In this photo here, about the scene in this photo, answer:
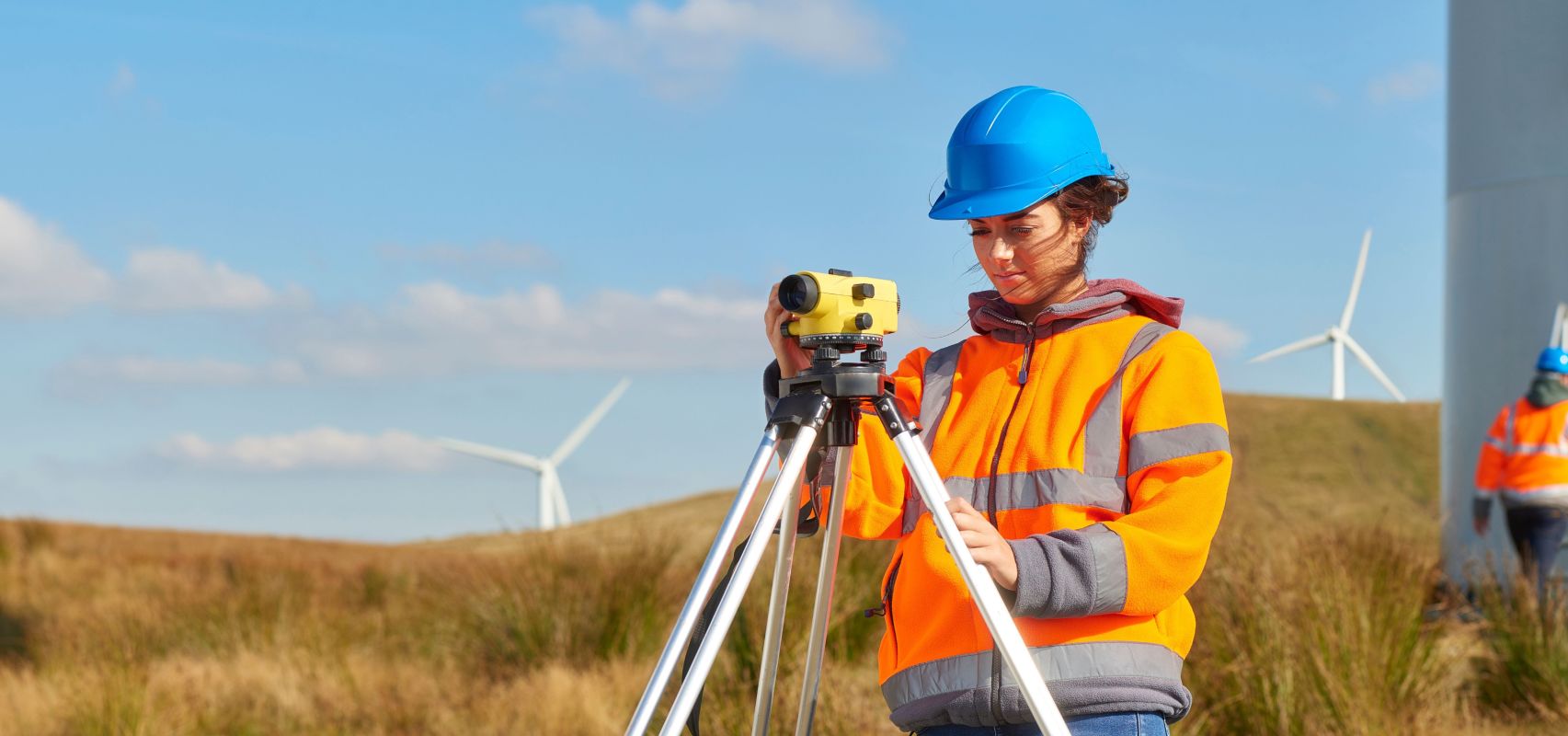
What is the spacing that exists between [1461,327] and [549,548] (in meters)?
7.69

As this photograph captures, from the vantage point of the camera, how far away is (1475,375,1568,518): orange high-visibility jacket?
923 centimetres

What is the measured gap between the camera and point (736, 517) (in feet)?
6.44

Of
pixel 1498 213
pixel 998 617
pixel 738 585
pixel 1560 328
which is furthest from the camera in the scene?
Answer: pixel 1498 213

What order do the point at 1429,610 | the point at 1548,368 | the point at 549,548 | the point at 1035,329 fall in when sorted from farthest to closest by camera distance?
the point at 1548,368
the point at 549,548
the point at 1429,610
the point at 1035,329

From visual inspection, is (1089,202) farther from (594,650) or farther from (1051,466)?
(594,650)

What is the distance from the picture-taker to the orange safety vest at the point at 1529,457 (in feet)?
30.3

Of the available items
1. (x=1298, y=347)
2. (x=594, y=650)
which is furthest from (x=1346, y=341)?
(x=594, y=650)

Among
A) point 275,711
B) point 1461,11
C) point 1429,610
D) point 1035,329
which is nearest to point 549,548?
point 275,711

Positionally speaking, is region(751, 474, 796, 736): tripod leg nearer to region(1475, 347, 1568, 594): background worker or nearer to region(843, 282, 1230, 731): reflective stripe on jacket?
region(843, 282, 1230, 731): reflective stripe on jacket

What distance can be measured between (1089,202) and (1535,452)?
8.57 metres

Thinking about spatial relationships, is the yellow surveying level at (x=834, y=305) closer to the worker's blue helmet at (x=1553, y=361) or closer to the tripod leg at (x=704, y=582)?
the tripod leg at (x=704, y=582)

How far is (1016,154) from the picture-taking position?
217cm

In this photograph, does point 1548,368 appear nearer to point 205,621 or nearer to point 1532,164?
point 1532,164

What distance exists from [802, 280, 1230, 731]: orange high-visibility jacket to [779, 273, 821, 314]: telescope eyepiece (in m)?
0.39
